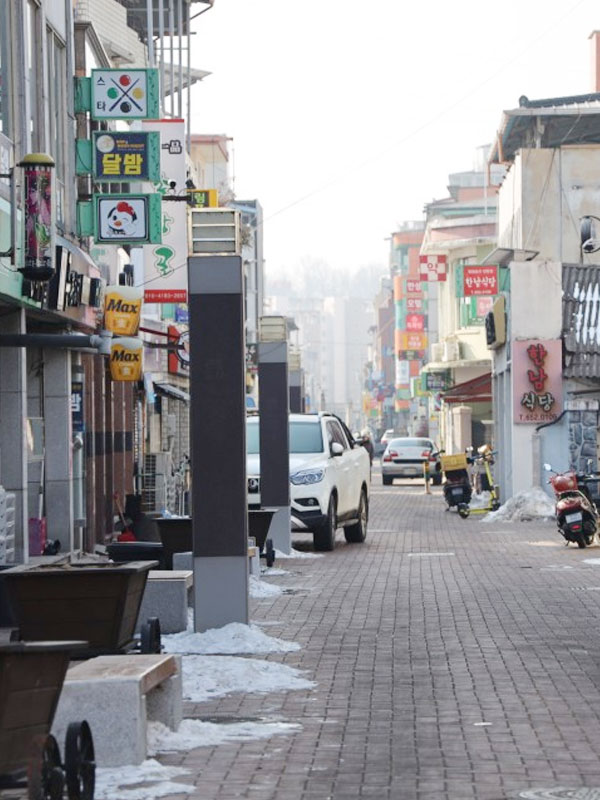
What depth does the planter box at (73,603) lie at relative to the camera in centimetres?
1013

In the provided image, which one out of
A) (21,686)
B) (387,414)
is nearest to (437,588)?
(21,686)

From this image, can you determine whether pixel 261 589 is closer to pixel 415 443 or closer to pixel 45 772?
pixel 45 772

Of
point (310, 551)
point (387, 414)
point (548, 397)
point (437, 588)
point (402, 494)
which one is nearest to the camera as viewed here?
point (437, 588)

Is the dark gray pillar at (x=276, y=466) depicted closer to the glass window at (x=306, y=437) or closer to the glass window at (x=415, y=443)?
the glass window at (x=306, y=437)

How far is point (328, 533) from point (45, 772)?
1832cm

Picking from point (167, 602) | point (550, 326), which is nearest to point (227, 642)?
point (167, 602)

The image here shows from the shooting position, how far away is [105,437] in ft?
94.2

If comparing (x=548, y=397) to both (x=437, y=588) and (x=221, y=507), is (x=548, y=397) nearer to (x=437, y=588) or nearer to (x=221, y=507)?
(x=437, y=588)

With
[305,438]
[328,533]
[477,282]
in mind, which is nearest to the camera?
Answer: [328,533]

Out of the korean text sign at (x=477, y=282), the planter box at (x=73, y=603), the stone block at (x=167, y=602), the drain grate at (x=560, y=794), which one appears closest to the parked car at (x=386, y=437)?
the korean text sign at (x=477, y=282)

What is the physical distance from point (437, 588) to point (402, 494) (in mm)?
31994

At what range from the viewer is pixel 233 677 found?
11.4 meters

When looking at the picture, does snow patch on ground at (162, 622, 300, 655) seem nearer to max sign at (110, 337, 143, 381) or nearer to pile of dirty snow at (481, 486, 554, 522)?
max sign at (110, 337, 143, 381)

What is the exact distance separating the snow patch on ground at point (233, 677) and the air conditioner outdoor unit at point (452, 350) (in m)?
56.1
